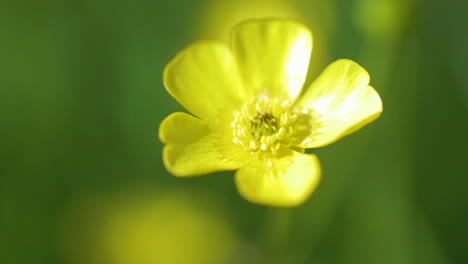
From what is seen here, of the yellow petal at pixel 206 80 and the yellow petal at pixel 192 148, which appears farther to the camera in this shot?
the yellow petal at pixel 206 80

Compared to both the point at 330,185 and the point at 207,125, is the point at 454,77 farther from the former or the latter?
the point at 207,125

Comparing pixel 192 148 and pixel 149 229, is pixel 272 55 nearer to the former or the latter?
pixel 192 148

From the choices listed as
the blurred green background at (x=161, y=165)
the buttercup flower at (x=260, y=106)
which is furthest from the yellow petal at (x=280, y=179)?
the blurred green background at (x=161, y=165)

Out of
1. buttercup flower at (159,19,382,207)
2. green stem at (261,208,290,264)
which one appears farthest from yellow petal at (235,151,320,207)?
green stem at (261,208,290,264)

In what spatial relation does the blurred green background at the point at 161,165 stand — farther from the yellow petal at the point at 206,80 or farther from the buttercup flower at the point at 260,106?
the yellow petal at the point at 206,80

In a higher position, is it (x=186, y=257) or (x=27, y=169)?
(x=27, y=169)

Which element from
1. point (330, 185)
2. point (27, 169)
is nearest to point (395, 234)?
point (330, 185)

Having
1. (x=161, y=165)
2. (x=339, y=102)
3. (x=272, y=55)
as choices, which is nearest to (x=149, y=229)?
(x=161, y=165)
